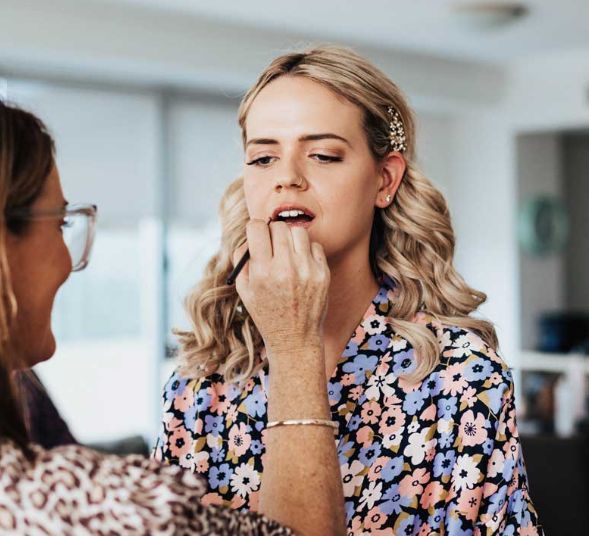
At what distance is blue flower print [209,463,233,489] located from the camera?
54.2 inches

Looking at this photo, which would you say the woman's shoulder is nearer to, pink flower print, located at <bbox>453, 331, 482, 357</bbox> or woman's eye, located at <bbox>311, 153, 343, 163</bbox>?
pink flower print, located at <bbox>453, 331, 482, 357</bbox>

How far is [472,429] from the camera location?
4.23 ft

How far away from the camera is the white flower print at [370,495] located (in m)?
1.29

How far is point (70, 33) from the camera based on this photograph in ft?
15.0

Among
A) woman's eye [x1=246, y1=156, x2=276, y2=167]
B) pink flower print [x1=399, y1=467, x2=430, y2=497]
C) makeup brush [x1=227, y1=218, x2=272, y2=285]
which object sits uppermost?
woman's eye [x1=246, y1=156, x2=276, y2=167]

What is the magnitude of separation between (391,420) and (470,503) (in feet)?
0.54

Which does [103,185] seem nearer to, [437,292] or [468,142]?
[468,142]

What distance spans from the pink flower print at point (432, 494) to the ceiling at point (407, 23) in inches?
150

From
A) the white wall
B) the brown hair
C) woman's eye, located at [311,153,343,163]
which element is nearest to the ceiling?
the white wall

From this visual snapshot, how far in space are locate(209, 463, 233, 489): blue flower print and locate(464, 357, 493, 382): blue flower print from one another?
1.25ft

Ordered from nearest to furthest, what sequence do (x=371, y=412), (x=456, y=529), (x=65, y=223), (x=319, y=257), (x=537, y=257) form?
(x=65, y=223) < (x=319, y=257) < (x=456, y=529) < (x=371, y=412) < (x=537, y=257)

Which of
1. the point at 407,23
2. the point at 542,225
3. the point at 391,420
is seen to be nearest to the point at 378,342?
the point at 391,420

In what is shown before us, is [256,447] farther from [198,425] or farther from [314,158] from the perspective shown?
[314,158]

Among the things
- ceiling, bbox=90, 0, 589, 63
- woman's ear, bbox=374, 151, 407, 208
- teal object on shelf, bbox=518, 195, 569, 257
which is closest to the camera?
woman's ear, bbox=374, 151, 407, 208
